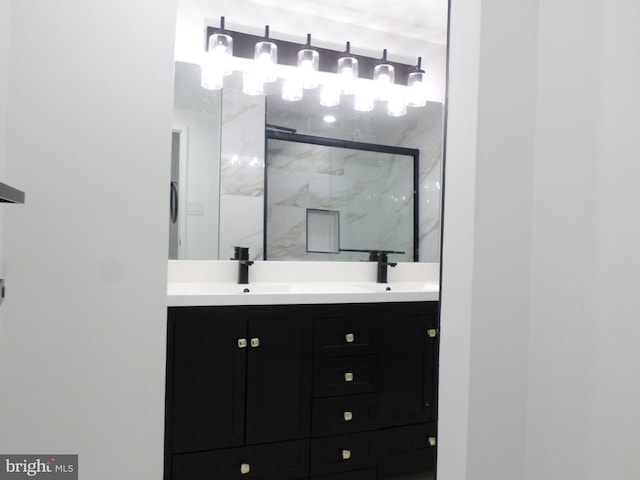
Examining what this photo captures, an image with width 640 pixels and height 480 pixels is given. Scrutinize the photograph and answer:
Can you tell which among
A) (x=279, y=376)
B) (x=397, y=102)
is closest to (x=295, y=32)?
(x=397, y=102)

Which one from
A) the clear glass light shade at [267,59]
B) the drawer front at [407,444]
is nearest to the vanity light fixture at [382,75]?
the clear glass light shade at [267,59]

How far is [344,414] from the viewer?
184 centimetres

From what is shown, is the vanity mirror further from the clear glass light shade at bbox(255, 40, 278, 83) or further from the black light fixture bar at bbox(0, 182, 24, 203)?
the black light fixture bar at bbox(0, 182, 24, 203)

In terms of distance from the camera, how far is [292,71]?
7.75 ft

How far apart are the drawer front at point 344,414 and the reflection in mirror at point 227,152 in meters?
0.86

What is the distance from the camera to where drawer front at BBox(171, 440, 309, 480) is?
1593 mm

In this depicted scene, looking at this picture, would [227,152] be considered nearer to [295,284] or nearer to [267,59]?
[267,59]

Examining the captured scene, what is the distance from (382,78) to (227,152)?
44.2 inches

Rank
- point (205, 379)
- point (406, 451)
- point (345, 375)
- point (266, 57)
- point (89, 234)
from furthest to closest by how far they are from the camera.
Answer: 1. point (266, 57)
2. point (406, 451)
3. point (345, 375)
4. point (205, 379)
5. point (89, 234)

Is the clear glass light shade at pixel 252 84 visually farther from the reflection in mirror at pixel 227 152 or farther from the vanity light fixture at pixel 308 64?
the vanity light fixture at pixel 308 64

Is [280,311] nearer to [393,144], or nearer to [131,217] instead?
[131,217]

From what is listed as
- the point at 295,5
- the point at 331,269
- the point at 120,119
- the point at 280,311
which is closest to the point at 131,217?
the point at 120,119

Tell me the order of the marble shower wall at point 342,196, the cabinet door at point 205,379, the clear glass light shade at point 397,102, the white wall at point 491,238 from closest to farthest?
1. the white wall at point 491,238
2. the cabinet door at point 205,379
3. the marble shower wall at point 342,196
4. the clear glass light shade at point 397,102

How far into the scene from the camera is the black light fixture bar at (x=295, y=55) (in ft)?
7.45
